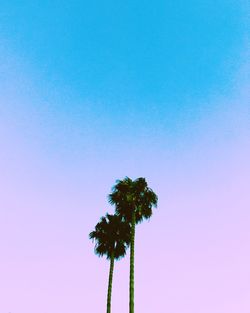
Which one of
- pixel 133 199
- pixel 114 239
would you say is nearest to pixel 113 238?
pixel 114 239

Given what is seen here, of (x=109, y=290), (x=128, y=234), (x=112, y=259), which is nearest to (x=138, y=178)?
(x=128, y=234)

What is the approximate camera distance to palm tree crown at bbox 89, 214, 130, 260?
37.3 meters

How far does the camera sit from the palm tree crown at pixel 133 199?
112 ft

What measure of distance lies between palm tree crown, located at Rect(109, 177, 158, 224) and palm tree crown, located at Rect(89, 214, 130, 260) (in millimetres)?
2614

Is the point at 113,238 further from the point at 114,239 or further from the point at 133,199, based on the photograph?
the point at 133,199

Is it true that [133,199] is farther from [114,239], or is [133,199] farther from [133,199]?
[114,239]

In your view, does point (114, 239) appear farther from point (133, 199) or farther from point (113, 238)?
point (133, 199)

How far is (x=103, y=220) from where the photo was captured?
38938 mm

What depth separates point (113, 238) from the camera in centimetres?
3750

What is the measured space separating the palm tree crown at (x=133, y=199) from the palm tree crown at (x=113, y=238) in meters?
2.61

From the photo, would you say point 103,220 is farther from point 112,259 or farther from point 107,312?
point 107,312

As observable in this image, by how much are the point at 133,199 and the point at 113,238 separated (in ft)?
19.6

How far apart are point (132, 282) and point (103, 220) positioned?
1094 cm

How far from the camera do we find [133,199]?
34125 mm
